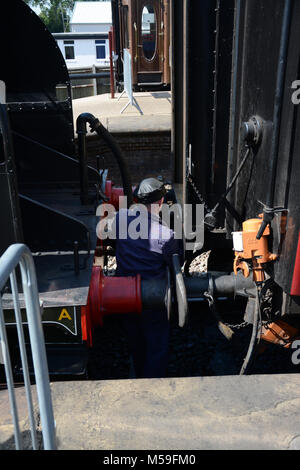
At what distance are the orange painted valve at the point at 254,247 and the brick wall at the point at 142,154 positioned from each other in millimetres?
5011

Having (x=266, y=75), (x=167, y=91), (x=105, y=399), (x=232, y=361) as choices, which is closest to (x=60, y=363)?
(x=105, y=399)

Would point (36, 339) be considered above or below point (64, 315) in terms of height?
above

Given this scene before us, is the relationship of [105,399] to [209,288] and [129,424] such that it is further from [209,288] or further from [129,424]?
[209,288]

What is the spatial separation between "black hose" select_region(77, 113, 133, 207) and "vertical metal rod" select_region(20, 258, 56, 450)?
109 inches

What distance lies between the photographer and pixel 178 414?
2225 mm

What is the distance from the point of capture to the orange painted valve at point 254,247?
100 inches

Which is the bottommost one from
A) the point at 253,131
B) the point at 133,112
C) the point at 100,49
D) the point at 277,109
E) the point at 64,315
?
the point at 64,315

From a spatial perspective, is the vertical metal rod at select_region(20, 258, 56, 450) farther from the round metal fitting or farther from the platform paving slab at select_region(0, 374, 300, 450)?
the round metal fitting

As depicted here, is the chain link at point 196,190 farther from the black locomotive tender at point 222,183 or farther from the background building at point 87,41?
the background building at point 87,41

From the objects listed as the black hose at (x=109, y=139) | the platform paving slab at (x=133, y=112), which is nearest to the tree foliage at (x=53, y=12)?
the platform paving slab at (x=133, y=112)

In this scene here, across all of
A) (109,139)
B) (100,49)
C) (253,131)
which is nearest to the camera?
(253,131)

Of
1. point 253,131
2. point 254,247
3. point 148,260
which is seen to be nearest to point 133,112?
point 148,260

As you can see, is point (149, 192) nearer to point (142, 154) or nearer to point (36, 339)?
point (36, 339)

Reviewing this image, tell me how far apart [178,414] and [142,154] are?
236 inches
